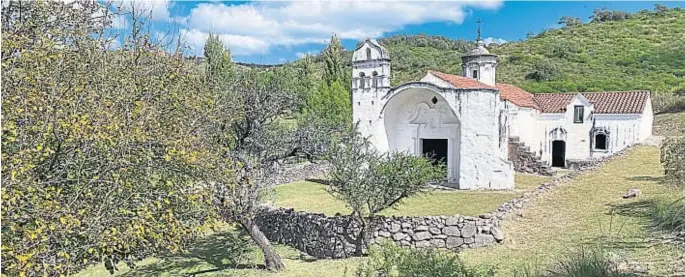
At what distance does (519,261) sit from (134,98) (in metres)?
7.73

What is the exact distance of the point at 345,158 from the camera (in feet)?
42.7

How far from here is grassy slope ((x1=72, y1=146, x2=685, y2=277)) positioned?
10.5 meters

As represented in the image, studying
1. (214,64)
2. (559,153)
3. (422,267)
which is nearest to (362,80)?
(214,64)

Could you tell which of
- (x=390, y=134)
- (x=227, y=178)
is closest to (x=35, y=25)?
(x=227, y=178)

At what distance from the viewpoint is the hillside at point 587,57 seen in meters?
45.9

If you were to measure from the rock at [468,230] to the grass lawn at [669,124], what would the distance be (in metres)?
25.3

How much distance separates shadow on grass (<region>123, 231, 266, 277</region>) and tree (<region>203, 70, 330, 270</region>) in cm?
130

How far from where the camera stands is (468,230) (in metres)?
12.9

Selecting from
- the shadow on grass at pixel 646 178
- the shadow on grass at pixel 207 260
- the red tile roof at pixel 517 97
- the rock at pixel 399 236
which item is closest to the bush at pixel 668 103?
the red tile roof at pixel 517 97

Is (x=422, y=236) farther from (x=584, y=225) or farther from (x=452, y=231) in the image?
(x=584, y=225)

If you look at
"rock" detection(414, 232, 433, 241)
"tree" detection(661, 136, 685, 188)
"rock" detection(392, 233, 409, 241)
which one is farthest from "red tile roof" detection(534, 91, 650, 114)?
"rock" detection(392, 233, 409, 241)

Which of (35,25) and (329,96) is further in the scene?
(329,96)

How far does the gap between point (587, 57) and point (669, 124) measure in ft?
79.8

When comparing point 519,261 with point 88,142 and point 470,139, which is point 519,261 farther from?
point 470,139
